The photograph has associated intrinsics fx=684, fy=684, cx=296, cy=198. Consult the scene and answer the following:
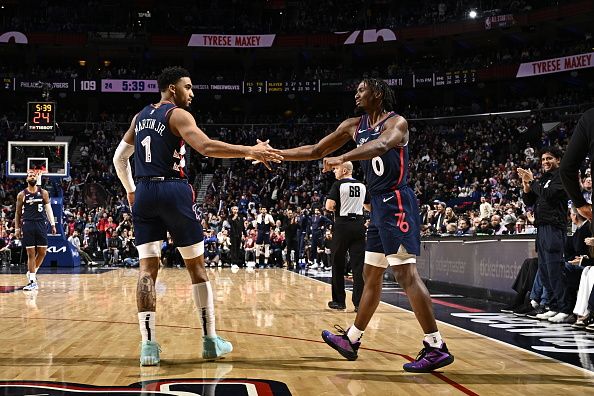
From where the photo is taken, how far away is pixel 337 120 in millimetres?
40219

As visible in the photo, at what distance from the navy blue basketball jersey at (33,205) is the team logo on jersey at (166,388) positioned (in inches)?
342

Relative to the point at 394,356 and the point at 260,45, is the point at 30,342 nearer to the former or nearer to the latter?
the point at 394,356

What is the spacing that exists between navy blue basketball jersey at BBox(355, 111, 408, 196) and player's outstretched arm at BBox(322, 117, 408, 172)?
0.09m

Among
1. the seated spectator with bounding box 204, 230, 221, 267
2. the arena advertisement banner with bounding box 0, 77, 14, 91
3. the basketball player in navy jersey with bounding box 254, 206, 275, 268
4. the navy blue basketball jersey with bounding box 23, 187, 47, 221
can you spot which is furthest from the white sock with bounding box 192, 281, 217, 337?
the arena advertisement banner with bounding box 0, 77, 14, 91

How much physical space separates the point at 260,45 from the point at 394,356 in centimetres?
3702

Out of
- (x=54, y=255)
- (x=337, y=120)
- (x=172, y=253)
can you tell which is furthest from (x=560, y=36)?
(x=54, y=255)

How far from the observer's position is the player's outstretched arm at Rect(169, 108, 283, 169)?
189 inches

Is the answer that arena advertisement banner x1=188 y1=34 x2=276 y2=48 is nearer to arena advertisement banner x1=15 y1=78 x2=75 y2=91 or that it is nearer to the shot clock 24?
arena advertisement banner x1=15 y1=78 x2=75 y2=91

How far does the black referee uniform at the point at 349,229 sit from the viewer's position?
8977 mm

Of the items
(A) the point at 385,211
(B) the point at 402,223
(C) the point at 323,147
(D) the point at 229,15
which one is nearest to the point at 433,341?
(B) the point at 402,223

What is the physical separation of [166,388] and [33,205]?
9.35m

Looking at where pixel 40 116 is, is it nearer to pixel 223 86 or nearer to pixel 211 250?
pixel 211 250

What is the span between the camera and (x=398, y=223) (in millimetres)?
4914

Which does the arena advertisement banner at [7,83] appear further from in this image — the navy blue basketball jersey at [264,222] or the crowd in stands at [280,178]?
the navy blue basketball jersey at [264,222]
